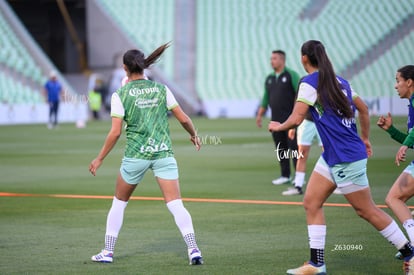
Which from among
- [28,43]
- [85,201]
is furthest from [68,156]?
[28,43]

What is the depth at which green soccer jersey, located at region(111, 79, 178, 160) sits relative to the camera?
8531mm

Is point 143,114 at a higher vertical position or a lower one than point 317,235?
higher

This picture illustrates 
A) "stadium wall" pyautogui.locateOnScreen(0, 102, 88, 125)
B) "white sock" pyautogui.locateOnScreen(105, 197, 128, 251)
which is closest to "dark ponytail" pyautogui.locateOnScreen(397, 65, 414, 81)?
"white sock" pyautogui.locateOnScreen(105, 197, 128, 251)

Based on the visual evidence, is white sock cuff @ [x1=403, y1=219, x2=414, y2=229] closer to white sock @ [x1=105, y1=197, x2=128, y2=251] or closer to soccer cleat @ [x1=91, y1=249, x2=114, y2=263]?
white sock @ [x1=105, y1=197, x2=128, y2=251]

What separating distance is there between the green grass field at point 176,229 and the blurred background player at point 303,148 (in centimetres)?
33

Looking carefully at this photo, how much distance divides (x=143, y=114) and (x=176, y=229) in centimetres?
271

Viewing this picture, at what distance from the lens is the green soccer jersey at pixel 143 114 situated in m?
8.53

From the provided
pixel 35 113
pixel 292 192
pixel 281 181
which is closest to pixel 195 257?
pixel 292 192

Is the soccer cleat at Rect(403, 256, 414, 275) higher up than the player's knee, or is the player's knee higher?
the player's knee

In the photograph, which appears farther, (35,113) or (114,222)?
(35,113)

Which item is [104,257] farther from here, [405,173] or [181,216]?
[405,173]

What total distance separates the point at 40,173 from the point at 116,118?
396 inches

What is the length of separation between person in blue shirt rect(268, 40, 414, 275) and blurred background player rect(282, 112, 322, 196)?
6.57 m

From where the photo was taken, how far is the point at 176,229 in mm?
10883
